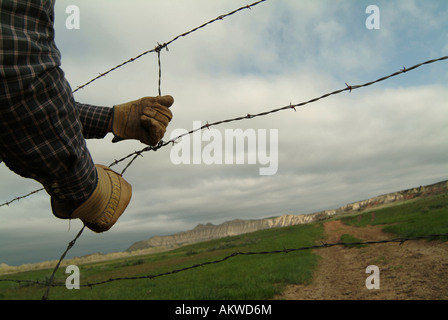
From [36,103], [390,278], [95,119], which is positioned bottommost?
[390,278]

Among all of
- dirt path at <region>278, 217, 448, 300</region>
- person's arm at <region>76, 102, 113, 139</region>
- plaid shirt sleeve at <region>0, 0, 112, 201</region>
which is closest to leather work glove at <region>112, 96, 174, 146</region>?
person's arm at <region>76, 102, 113, 139</region>

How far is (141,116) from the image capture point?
1.77 m

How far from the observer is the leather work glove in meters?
1.79

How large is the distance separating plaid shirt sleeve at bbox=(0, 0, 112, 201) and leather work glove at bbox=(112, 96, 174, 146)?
466mm

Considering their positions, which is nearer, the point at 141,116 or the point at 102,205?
the point at 102,205

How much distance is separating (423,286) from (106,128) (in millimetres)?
8453

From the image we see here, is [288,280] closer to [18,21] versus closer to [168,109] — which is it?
[168,109]

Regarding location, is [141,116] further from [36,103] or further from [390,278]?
[390,278]

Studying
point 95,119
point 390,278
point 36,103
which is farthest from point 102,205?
point 390,278

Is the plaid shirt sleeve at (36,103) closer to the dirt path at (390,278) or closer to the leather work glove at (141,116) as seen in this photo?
the leather work glove at (141,116)

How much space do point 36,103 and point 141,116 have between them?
0.68 metres

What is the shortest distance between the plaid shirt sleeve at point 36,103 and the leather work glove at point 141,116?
1.53ft

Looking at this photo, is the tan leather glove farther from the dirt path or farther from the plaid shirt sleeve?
the dirt path
